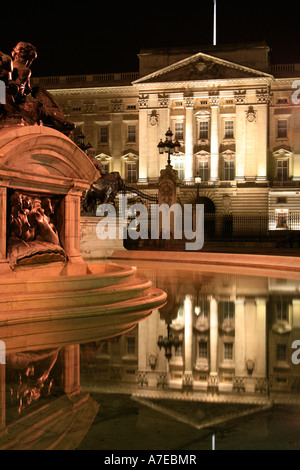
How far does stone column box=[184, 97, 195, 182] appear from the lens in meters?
59.7

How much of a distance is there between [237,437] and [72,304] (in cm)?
439

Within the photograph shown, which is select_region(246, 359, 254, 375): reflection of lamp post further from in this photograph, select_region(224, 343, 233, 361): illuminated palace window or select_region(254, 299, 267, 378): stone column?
select_region(224, 343, 233, 361): illuminated palace window

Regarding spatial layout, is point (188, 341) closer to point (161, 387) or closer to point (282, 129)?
point (161, 387)

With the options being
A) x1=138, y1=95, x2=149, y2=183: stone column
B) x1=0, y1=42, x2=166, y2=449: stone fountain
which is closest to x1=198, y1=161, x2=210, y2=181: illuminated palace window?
x1=138, y1=95, x2=149, y2=183: stone column

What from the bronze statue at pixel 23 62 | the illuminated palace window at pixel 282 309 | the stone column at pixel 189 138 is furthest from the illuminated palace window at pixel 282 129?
the bronze statue at pixel 23 62

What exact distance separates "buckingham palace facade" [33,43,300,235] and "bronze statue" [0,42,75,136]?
45.7m

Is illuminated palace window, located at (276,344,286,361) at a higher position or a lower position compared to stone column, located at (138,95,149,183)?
lower

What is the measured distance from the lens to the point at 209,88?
2323 inches

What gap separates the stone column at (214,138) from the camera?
58812mm

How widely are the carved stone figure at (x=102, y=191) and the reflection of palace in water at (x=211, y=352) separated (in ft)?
34.8

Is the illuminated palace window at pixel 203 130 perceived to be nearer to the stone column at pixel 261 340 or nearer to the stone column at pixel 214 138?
the stone column at pixel 214 138

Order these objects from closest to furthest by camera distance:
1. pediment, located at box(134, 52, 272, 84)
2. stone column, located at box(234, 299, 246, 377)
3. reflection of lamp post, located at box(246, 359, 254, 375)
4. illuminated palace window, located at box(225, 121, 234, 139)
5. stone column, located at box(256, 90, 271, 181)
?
1. reflection of lamp post, located at box(246, 359, 254, 375)
2. stone column, located at box(234, 299, 246, 377)
3. pediment, located at box(134, 52, 272, 84)
4. stone column, located at box(256, 90, 271, 181)
5. illuminated palace window, located at box(225, 121, 234, 139)

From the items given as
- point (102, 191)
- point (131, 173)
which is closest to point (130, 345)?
point (102, 191)

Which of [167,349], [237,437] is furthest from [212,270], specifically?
[237,437]
